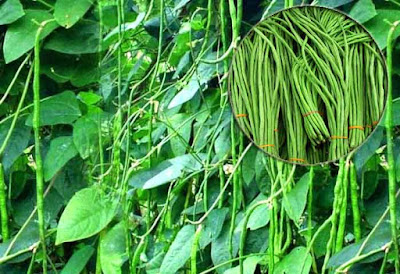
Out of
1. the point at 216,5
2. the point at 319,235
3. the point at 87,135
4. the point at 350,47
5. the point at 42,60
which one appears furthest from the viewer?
the point at 42,60

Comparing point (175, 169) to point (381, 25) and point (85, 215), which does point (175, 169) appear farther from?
point (381, 25)

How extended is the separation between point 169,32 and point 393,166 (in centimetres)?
50

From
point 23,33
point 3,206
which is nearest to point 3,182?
point 3,206

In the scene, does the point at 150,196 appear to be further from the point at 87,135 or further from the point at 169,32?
the point at 169,32

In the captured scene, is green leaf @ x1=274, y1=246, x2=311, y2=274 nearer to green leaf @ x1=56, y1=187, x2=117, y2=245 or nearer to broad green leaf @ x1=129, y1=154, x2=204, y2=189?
broad green leaf @ x1=129, y1=154, x2=204, y2=189

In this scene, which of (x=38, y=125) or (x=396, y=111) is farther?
(x=38, y=125)

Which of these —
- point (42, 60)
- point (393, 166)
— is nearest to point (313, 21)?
point (393, 166)

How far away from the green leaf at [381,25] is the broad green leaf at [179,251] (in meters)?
0.40

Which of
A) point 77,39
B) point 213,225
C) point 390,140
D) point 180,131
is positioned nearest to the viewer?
point 390,140

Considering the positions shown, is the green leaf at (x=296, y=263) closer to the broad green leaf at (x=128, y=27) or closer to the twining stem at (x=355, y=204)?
the twining stem at (x=355, y=204)

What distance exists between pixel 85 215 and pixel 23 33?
0.33 m

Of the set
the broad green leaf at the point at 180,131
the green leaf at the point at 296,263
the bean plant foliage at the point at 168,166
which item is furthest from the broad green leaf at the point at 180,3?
the green leaf at the point at 296,263

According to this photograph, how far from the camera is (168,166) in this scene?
1.17m

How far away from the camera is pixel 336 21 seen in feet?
2.82
